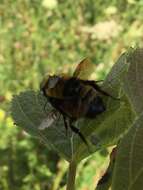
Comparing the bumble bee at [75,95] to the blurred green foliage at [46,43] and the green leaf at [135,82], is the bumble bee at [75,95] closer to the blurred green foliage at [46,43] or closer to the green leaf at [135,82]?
the green leaf at [135,82]

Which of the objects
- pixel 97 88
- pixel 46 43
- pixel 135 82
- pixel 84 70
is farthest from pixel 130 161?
pixel 46 43

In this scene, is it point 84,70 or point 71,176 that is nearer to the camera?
point 71,176

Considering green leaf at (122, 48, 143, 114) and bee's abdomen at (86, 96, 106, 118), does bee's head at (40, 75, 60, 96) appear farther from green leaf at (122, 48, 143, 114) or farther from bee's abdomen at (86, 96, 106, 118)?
green leaf at (122, 48, 143, 114)

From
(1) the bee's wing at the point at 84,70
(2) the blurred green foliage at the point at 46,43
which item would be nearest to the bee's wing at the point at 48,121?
(1) the bee's wing at the point at 84,70

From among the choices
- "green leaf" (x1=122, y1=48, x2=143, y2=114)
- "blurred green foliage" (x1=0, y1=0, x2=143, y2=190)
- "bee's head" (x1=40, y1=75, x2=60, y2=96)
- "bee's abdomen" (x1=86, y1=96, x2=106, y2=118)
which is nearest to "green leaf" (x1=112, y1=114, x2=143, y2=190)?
"green leaf" (x1=122, y1=48, x2=143, y2=114)

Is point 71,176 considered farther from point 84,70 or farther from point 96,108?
point 84,70

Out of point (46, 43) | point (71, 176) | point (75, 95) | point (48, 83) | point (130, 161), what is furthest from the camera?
point (46, 43)

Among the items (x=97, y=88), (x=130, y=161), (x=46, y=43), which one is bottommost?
(x=130, y=161)
